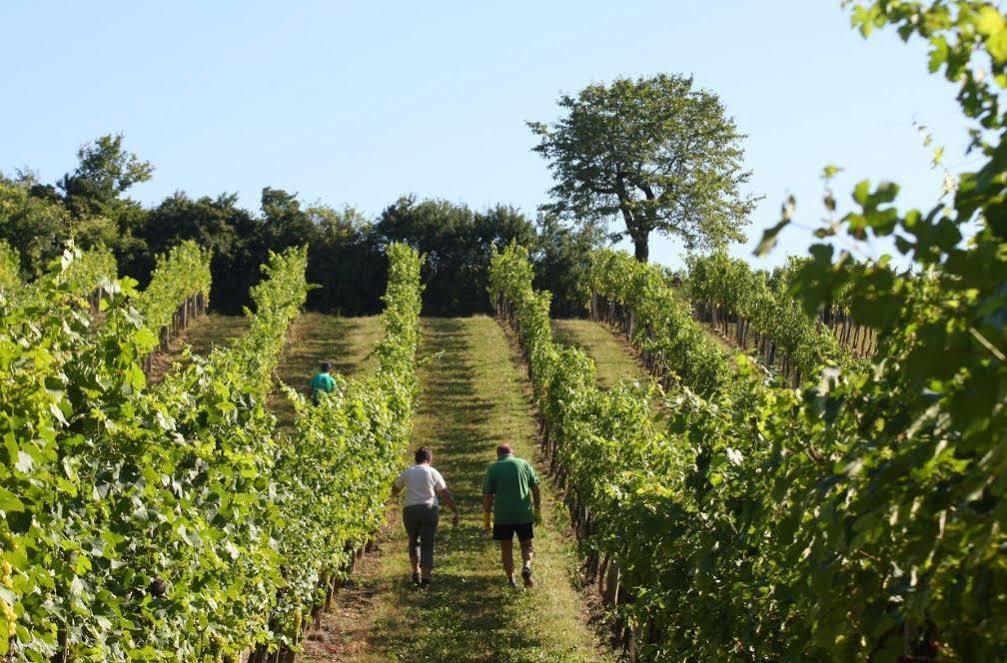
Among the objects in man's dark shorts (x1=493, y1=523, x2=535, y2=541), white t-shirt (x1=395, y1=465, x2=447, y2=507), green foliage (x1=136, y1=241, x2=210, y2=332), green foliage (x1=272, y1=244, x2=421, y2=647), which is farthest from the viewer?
green foliage (x1=136, y1=241, x2=210, y2=332)

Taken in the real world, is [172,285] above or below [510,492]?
above

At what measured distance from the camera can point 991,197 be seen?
2.90m

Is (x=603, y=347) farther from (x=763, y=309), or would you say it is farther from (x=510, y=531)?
(x=510, y=531)

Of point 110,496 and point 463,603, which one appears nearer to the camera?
point 110,496

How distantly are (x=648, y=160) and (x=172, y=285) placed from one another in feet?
96.6

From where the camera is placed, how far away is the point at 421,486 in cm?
1338

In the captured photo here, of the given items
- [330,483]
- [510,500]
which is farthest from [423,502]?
[330,483]

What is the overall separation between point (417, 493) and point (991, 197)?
1086cm

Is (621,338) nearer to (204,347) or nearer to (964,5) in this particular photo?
(204,347)

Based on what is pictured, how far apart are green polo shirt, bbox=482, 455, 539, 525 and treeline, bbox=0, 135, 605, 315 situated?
30010 millimetres

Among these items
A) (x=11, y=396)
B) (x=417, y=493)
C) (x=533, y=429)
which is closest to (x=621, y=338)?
(x=533, y=429)

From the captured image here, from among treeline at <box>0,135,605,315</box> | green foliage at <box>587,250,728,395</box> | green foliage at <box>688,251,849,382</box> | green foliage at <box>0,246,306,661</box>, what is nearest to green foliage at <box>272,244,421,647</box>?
green foliage at <box>0,246,306,661</box>

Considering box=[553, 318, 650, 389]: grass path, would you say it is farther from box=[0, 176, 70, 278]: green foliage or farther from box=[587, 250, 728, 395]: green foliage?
box=[0, 176, 70, 278]: green foliage

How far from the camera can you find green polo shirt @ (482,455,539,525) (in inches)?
515
